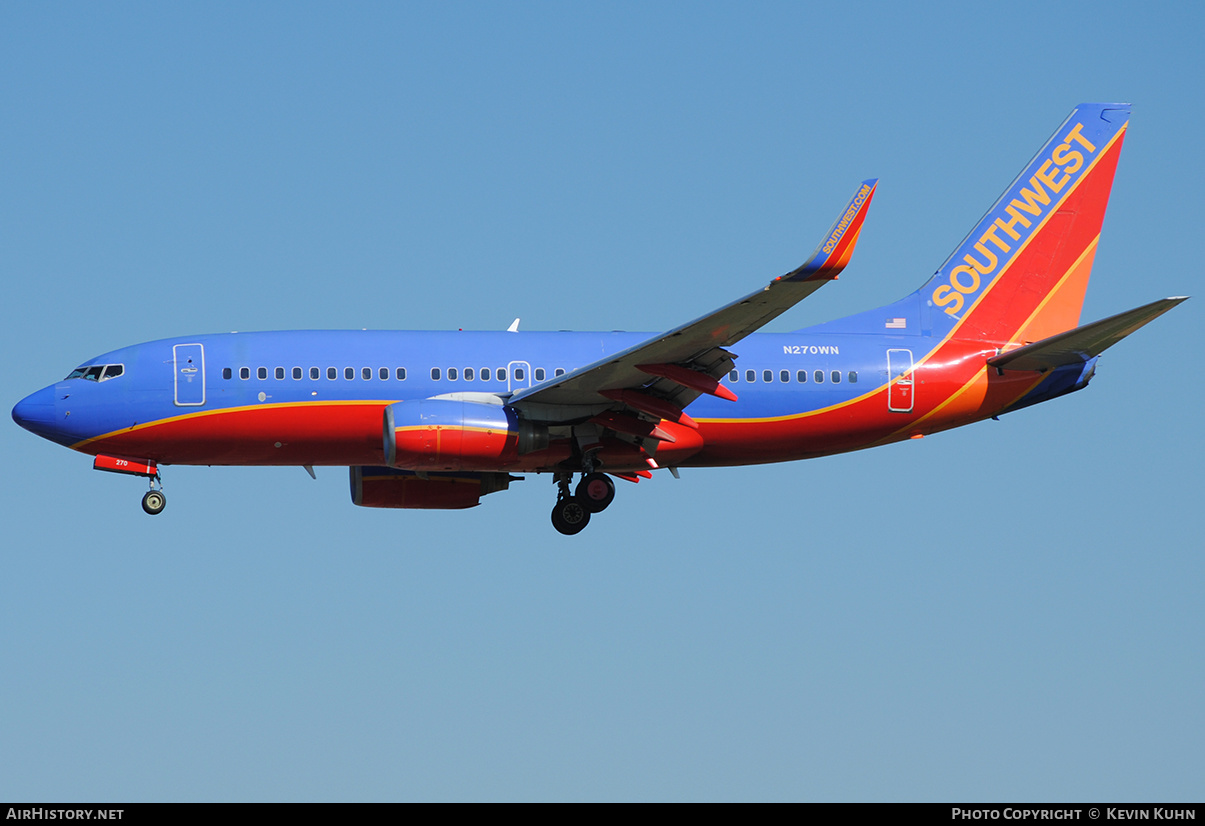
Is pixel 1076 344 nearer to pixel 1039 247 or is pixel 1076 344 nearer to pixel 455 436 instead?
pixel 1039 247

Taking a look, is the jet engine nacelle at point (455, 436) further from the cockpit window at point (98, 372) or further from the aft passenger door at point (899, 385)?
the aft passenger door at point (899, 385)

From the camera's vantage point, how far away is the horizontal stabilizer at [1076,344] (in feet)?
119

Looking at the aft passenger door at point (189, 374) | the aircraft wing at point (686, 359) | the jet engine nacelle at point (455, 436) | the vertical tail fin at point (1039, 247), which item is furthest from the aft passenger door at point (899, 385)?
the aft passenger door at point (189, 374)

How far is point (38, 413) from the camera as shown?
125ft

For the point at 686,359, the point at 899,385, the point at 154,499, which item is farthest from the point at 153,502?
the point at 899,385

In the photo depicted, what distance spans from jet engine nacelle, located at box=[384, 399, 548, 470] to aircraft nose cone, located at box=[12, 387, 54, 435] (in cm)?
778

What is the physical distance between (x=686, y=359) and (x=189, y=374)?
11.0 metres

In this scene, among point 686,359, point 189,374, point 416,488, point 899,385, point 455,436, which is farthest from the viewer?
point 416,488

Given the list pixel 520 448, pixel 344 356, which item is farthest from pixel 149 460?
pixel 520 448

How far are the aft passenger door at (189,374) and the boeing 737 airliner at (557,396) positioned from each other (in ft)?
0.14

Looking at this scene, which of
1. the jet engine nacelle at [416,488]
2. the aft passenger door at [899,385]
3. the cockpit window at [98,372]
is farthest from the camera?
the jet engine nacelle at [416,488]

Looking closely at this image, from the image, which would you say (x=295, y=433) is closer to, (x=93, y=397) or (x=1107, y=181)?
(x=93, y=397)

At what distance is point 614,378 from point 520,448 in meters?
2.63
